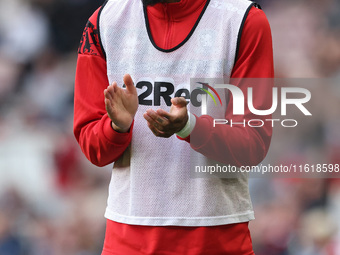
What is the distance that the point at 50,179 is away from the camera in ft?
8.26

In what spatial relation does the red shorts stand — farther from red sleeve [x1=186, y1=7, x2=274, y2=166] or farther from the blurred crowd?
the blurred crowd

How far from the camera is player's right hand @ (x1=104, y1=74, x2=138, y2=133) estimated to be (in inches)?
44.4

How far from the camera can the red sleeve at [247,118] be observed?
1160 millimetres

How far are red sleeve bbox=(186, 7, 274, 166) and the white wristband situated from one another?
10 mm

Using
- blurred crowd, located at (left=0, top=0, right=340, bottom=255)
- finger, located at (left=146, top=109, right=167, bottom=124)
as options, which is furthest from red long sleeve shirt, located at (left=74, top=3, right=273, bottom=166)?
blurred crowd, located at (left=0, top=0, right=340, bottom=255)

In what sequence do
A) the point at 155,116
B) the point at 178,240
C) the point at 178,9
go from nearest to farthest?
the point at 155,116
the point at 178,240
the point at 178,9

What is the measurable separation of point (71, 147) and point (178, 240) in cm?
148

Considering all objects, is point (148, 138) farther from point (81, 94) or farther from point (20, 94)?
point (20, 94)

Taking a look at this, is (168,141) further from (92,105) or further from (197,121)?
(92,105)

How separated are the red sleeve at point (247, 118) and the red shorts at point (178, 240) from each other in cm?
16

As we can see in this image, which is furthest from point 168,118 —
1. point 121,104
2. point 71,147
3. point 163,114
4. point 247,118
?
point 71,147

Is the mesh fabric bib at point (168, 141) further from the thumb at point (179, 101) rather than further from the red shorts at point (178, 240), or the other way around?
the thumb at point (179, 101)

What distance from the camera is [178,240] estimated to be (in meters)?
1.16

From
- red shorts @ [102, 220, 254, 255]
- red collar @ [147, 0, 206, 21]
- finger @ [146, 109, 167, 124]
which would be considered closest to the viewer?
finger @ [146, 109, 167, 124]
